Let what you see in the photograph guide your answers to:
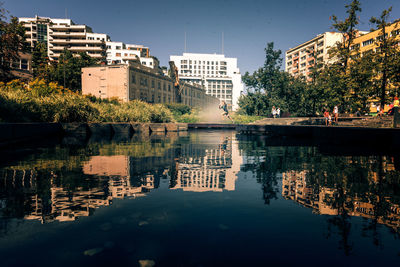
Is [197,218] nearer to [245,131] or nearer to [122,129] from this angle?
[122,129]

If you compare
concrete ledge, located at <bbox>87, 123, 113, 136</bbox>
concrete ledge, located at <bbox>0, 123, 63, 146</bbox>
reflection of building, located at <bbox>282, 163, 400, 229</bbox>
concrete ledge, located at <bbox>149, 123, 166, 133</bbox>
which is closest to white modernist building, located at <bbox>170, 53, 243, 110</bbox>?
concrete ledge, located at <bbox>149, 123, 166, 133</bbox>

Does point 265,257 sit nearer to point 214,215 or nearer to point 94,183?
point 214,215

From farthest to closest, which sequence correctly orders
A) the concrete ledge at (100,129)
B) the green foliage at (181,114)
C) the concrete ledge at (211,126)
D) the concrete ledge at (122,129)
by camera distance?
the green foliage at (181,114) → the concrete ledge at (211,126) → the concrete ledge at (122,129) → the concrete ledge at (100,129)

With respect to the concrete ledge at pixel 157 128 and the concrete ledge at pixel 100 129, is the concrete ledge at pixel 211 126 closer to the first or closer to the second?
the concrete ledge at pixel 157 128

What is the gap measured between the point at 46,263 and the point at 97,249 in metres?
0.36

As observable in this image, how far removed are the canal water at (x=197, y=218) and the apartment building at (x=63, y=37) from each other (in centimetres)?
A: 8755

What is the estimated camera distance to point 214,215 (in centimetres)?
290

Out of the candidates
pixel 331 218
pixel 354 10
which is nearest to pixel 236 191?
pixel 331 218

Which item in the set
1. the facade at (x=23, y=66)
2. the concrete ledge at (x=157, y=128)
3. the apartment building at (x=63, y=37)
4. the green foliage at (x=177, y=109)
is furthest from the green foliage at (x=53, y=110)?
the apartment building at (x=63, y=37)

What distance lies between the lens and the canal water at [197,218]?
2027 mm

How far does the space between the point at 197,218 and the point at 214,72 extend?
15131cm

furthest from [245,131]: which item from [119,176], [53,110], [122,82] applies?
[122,82]

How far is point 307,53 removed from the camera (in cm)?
9381

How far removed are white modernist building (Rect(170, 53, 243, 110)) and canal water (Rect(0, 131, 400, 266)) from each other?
14036cm
